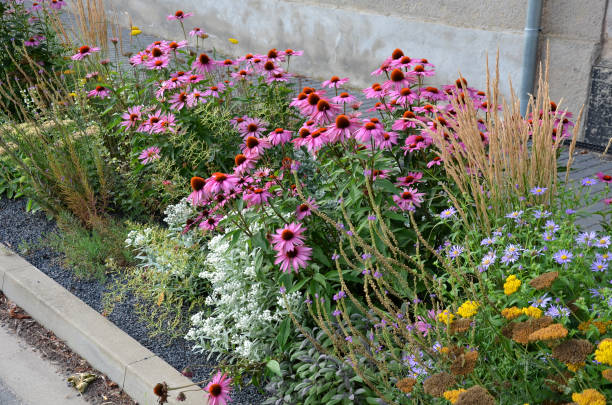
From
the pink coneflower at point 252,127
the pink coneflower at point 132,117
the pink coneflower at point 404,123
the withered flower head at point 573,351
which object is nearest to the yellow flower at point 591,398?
the withered flower head at point 573,351

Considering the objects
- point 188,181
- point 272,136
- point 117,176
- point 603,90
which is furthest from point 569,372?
point 603,90

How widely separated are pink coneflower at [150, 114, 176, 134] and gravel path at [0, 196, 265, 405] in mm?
949

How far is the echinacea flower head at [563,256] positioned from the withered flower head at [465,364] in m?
0.50

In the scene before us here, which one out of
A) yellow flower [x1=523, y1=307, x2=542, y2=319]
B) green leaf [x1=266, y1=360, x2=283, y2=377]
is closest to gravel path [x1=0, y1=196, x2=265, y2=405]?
green leaf [x1=266, y1=360, x2=283, y2=377]

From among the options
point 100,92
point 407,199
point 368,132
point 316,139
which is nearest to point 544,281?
point 407,199

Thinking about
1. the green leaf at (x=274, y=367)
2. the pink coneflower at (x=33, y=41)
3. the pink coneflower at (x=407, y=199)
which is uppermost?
the pink coneflower at (x=33, y=41)

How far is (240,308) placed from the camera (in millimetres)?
3242

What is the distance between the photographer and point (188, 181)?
4.40 metres

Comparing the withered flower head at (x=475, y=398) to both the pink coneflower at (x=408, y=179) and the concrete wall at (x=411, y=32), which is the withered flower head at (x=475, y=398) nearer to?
the pink coneflower at (x=408, y=179)

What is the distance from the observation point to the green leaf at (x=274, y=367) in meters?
2.87

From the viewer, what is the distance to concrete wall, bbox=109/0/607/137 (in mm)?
5977

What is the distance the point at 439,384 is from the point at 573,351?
385 mm

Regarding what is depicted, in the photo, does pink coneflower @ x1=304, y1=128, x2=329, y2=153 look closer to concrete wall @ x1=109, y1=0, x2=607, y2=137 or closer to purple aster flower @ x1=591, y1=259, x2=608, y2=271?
purple aster flower @ x1=591, y1=259, x2=608, y2=271

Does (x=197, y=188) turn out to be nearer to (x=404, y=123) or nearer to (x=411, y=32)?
(x=404, y=123)
